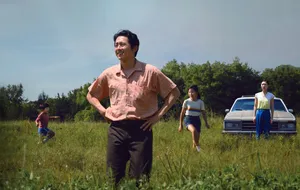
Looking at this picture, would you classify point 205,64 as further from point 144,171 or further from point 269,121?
point 144,171

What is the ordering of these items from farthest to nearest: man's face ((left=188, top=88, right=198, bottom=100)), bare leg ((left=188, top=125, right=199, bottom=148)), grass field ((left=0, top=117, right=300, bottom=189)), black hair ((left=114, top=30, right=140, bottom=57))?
man's face ((left=188, top=88, right=198, bottom=100)) → bare leg ((left=188, top=125, right=199, bottom=148)) → black hair ((left=114, top=30, right=140, bottom=57)) → grass field ((left=0, top=117, right=300, bottom=189))

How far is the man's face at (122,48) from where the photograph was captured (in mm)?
3389

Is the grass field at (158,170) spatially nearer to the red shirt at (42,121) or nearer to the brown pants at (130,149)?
the brown pants at (130,149)

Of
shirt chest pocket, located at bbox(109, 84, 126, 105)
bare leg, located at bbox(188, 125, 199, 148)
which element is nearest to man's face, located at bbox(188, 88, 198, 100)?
bare leg, located at bbox(188, 125, 199, 148)

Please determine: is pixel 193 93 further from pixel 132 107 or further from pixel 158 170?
pixel 132 107

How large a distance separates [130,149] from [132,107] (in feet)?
1.27

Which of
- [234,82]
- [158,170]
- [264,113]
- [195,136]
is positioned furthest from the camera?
[234,82]

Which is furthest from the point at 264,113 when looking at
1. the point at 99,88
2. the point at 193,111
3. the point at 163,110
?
the point at 99,88

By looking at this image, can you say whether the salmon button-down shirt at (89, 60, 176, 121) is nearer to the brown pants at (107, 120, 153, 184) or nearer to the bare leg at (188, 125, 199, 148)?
the brown pants at (107, 120, 153, 184)

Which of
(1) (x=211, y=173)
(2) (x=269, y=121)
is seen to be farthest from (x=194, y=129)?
(1) (x=211, y=173)

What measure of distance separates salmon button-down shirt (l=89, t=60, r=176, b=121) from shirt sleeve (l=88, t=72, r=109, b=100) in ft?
0.29

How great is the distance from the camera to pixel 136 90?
3.37 meters

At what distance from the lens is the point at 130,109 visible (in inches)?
131

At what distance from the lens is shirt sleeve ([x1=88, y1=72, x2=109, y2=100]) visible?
11.9 ft
